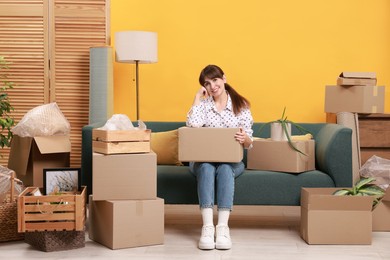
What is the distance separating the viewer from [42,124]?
3814 mm

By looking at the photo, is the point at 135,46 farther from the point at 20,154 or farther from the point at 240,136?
the point at 240,136

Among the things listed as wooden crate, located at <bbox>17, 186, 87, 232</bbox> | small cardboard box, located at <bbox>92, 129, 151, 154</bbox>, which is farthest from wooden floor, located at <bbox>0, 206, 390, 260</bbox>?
small cardboard box, located at <bbox>92, 129, 151, 154</bbox>

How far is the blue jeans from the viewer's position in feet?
11.1

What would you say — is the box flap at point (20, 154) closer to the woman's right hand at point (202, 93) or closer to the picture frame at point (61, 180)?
the picture frame at point (61, 180)

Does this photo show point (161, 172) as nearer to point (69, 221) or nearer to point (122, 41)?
point (69, 221)

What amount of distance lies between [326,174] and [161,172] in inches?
39.3

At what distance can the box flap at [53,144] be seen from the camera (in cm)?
374

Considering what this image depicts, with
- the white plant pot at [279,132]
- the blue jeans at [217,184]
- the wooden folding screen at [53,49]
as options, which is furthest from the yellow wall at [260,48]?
the blue jeans at [217,184]

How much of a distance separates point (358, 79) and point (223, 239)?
69.4 inches

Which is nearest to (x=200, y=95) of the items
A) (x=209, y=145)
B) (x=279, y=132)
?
(x=209, y=145)

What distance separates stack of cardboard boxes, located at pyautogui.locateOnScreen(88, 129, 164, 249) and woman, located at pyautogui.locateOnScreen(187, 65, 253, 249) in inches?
10.6

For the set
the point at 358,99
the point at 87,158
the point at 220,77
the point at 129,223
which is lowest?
the point at 129,223

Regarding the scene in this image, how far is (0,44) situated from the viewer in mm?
4992

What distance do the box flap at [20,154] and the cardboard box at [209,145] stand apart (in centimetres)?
105
